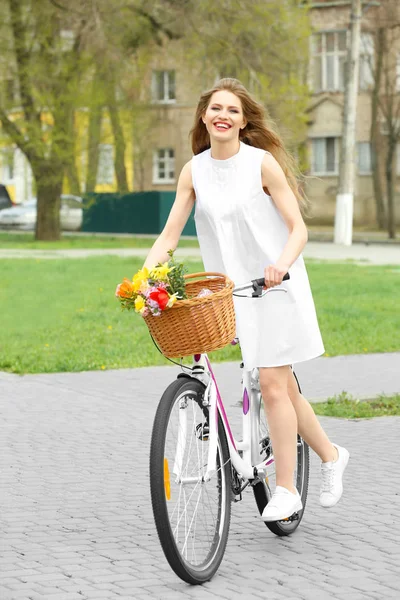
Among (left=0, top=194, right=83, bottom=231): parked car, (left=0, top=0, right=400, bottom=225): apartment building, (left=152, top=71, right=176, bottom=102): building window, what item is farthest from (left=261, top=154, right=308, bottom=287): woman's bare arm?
(left=152, top=71, right=176, bottom=102): building window

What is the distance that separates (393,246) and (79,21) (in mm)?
11892

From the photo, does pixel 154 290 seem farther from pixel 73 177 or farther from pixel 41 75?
pixel 73 177

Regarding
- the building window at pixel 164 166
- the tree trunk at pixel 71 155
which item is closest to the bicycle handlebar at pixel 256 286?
the tree trunk at pixel 71 155

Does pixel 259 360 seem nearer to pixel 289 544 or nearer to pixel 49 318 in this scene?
pixel 289 544

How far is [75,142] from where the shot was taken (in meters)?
34.3

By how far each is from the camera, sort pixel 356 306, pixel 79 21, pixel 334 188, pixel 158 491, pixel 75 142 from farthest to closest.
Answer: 1. pixel 334 188
2. pixel 75 142
3. pixel 79 21
4. pixel 356 306
5. pixel 158 491

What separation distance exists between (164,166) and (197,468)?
53366 millimetres

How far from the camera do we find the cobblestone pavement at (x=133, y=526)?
4.71m

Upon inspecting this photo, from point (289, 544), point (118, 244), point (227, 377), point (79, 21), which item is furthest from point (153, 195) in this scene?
point (289, 544)

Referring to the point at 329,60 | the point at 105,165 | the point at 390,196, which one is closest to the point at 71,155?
the point at 105,165

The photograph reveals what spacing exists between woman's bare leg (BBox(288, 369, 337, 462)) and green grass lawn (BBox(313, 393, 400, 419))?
3.14 m

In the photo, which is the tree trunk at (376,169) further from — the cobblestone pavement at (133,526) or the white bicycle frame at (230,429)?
the white bicycle frame at (230,429)

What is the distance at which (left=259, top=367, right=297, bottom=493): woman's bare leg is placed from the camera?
5160 mm

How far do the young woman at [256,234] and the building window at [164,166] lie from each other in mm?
51860
